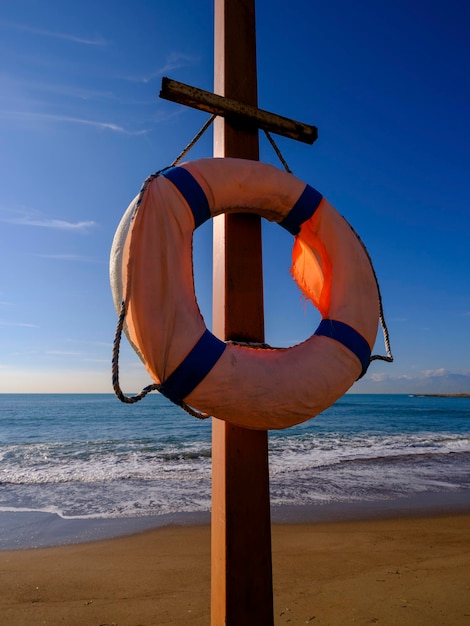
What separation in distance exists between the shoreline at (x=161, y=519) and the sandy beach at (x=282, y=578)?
162mm

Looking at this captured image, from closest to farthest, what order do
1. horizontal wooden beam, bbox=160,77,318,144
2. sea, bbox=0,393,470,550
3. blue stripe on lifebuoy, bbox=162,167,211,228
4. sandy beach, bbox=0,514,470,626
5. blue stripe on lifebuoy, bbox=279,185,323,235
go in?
1. blue stripe on lifebuoy, bbox=162,167,211,228
2. horizontal wooden beam, bbox=160,77,318,144
3. blue stripe on lifebuoy, bbox=279,185,323,235
4. sandy beach, bbox=0,514,470,626
5. sea, bbox=0,393,470,550

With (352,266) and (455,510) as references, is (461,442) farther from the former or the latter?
(352,266)

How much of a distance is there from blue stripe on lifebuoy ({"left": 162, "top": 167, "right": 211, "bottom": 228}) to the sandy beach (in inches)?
86.4

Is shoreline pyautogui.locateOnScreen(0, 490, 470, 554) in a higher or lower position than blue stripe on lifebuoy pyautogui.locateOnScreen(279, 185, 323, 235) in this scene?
lower

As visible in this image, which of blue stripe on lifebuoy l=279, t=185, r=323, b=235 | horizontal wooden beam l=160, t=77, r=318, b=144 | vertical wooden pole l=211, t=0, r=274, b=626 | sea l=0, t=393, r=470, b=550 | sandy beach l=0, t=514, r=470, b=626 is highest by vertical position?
horizontal wooden beam l=160, t=77, r=318, b=144

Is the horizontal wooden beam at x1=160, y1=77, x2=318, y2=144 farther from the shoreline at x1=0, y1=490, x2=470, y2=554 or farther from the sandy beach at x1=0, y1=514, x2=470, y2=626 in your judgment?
the shoreline at x1=0, y1=490, x2=470, y2=554

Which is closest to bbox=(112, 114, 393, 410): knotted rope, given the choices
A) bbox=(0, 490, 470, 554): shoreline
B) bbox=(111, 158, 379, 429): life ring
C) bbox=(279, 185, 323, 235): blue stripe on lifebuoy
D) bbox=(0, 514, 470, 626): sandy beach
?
bbox=(111, 158, 379, 429): life ring

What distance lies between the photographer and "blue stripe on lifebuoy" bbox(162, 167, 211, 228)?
1504mm

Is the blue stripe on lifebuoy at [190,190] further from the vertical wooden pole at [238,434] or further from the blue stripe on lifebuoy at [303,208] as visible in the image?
the blue stripe on lifebuoy at [303,208]

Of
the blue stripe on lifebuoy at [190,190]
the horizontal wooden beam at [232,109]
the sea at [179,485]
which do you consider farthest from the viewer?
the sea at [179,485]

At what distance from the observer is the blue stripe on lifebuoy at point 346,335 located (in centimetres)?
158

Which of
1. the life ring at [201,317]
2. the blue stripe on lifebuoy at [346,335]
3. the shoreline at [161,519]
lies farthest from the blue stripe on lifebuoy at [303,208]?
the shoreline at [161,519]

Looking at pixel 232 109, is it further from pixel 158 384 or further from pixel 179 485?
pixel 179 485

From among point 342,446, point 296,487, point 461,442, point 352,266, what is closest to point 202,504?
point 296,487
